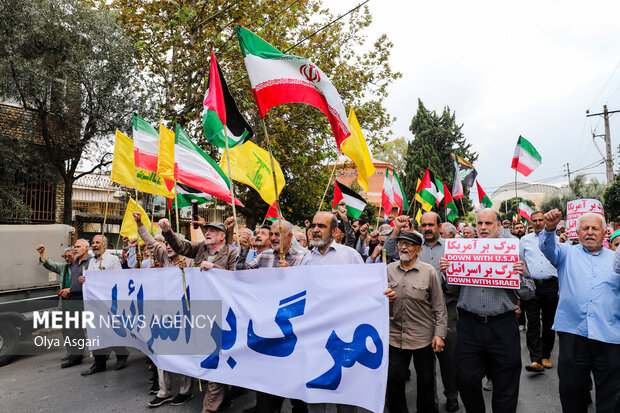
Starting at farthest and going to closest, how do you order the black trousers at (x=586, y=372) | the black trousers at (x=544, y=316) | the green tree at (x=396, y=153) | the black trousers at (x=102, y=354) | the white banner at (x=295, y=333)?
the green tree at (x=396, y=153)
the black trousers at (x=102, y=354)
the black trousers at (x=544, y=316)
the white banner at (x=295, y=333)
the black trousers at (x=586, y=372)

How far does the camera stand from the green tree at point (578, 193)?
36031 mm

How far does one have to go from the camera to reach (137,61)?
12930mm

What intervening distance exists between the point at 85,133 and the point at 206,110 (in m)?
10.2

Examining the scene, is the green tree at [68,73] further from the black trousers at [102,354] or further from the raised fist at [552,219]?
the raised fist at [552,219]

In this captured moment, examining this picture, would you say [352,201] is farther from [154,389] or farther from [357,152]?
[154,389]

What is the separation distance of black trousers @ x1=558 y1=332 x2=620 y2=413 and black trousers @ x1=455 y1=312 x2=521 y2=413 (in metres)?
0.39

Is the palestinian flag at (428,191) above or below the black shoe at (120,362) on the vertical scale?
above

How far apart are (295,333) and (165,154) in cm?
347

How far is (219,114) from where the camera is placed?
4617mm

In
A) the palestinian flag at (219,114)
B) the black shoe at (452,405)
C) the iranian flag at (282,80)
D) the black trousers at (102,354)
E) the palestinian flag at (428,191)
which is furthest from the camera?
the palestinian flag at (428,191)

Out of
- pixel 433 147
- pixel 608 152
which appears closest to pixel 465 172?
pixel 608 152

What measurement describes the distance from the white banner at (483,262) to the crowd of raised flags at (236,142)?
1501mm

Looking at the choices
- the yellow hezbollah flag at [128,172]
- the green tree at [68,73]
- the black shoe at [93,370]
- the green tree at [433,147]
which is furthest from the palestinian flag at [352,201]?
the green tree at [433,147]

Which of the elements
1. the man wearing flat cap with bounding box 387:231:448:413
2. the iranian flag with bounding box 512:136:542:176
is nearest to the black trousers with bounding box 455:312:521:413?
the man wearing flat cap with bounding box 387:231:448:413
